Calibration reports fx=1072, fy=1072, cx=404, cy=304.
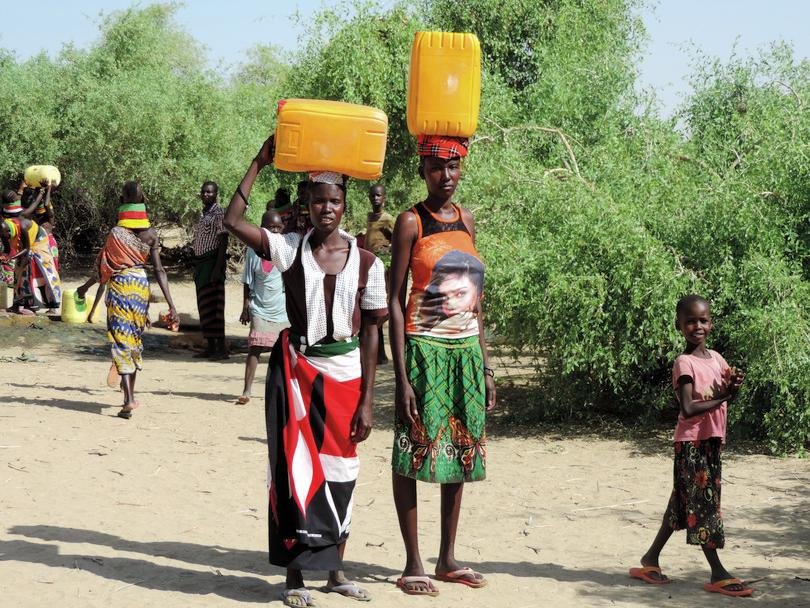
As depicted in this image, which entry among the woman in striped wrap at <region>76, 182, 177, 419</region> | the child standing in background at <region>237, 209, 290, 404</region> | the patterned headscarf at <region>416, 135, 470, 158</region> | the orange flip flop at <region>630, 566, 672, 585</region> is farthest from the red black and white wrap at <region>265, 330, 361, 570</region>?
the child standing in background at <region>237, 209, 290, 404</region>

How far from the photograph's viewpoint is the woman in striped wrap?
28.0ft

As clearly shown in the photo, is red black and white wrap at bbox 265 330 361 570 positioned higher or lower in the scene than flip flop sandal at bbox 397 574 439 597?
higher

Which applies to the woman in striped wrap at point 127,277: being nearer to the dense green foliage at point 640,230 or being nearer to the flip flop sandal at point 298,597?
the dense green foliage at point 640,230

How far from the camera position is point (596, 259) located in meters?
7.96

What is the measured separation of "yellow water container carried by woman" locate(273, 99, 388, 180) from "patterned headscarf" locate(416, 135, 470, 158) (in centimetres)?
31

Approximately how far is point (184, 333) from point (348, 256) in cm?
996

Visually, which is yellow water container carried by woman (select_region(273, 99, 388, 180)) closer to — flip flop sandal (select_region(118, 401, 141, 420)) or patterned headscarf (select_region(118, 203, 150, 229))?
patterned headscarf (select_region(118, 203, 150, 229))

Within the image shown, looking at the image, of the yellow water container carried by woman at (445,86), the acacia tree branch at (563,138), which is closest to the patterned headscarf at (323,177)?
the yellow water container carried by woman at (445,86)

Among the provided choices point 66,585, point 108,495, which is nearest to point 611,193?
point 108,495

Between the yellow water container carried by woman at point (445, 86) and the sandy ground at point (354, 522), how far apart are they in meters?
2.08

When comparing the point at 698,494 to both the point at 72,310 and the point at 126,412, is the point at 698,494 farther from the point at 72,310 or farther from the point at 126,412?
the point at 72,310

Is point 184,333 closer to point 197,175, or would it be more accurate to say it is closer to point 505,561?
point 197,175

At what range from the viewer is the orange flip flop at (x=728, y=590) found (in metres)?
4.68

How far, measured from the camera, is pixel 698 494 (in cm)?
476
